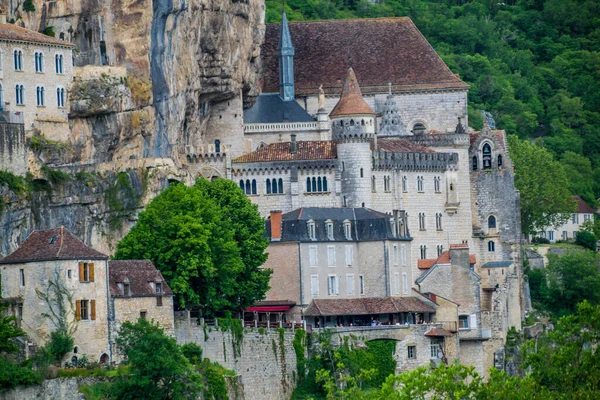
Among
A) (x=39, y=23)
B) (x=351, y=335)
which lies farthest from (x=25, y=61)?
(x=351, y=335)

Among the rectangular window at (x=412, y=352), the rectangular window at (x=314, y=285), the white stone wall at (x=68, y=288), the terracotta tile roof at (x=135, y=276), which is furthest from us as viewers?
the rectangular window at (x=314, y=285)

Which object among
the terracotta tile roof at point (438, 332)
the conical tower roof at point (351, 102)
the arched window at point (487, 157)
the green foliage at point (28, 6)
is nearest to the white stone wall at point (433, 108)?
the arched window at point (487, 157)

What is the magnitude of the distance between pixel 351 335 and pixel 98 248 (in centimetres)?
1456

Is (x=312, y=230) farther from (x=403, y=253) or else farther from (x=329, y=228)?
(x=403, y=253)

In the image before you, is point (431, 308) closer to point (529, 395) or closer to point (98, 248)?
point (98, 248)

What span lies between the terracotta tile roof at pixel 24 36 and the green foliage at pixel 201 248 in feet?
32.5

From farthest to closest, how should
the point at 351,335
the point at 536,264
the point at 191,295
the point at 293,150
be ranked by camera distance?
the point at 536,264 < the point at 293,150 < the point at 351,335 < the point at 191,295

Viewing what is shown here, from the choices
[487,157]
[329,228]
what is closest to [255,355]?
[329,228]

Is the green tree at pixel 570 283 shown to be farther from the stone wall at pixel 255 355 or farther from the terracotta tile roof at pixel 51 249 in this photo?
the terracotta tile roof at pixel 51 249

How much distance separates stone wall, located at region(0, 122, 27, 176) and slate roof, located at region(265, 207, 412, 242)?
18.4m

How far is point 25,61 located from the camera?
111m

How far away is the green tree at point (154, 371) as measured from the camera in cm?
9519

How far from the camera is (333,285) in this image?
120250 mm

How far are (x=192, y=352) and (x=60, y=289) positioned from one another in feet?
28.7
